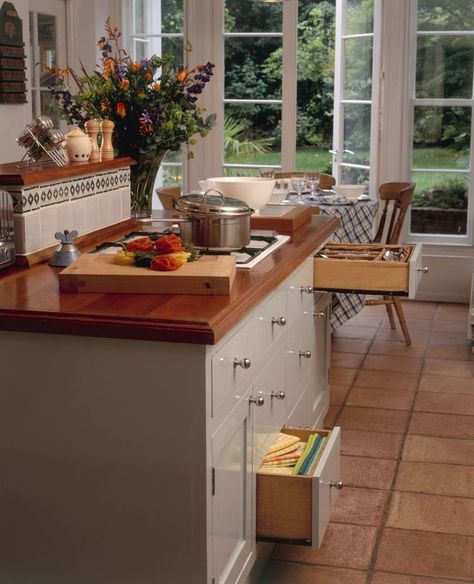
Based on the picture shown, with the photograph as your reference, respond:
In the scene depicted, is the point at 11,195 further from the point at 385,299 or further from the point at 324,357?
the point at 385,299

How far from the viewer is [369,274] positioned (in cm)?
318

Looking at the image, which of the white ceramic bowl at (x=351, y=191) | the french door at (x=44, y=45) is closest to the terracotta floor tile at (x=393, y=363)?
the white ceramic bowl at (x=351, y=191)

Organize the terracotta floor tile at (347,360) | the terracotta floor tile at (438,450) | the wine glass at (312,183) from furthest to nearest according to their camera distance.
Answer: the wine glass at (312,183) → the terracotta floor tile at (347,360) → the terracotta floor tile at (438,450)

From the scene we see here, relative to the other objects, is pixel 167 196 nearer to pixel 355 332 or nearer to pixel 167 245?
pixel 355 332

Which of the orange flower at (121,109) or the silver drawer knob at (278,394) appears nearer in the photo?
the silver drawer knob at (278,394)

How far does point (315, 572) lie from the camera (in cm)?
273

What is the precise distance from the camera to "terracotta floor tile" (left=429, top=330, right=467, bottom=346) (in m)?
5.28

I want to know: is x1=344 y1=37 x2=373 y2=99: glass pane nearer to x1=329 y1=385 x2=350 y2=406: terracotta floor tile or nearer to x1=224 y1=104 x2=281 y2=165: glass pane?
x1=224 y1=104 x2=281 y2=165: glass pane

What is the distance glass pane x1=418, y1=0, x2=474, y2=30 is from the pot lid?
3.85 m

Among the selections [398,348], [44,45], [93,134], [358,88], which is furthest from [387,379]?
[44,45]

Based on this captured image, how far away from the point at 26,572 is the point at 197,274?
30.7 inches

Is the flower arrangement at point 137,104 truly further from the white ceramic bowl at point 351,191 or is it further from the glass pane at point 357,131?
the glass pane at point 357,131

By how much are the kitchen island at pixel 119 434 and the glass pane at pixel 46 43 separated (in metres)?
3.97

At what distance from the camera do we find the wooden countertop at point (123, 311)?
75.4 inches
